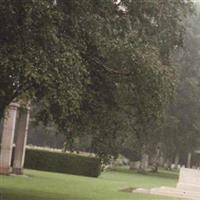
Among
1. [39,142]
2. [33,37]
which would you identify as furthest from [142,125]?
[39,142]

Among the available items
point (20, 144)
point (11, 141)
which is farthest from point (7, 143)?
point (20, 144)

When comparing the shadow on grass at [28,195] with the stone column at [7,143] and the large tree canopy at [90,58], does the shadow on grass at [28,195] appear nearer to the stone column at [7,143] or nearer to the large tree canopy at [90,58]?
the large tree canopy at [90,58]

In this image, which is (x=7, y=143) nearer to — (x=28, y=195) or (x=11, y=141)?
(x=11, y=141)

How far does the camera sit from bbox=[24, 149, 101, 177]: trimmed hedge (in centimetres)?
4075

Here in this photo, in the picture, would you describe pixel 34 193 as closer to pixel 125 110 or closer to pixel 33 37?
pixel 125 110

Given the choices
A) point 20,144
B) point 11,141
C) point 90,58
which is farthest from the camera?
point 20,144

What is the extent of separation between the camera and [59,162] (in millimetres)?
41750

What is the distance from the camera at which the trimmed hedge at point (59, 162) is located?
1604 inches

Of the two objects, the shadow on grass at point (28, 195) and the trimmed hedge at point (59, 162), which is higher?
the trimmed hedge at point (59, 162)

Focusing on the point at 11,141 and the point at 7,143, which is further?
the point at 11,141

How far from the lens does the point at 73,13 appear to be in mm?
14758

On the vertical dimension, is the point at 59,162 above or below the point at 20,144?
below

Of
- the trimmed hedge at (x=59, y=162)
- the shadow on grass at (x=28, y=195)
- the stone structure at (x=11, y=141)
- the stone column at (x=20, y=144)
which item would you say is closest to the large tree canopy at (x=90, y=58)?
the shadow on grass at (x=28, y=195)

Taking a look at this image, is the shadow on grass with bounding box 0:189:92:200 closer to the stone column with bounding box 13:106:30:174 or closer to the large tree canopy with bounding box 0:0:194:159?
the large tree canopy with bounding box 0:0:194:159
